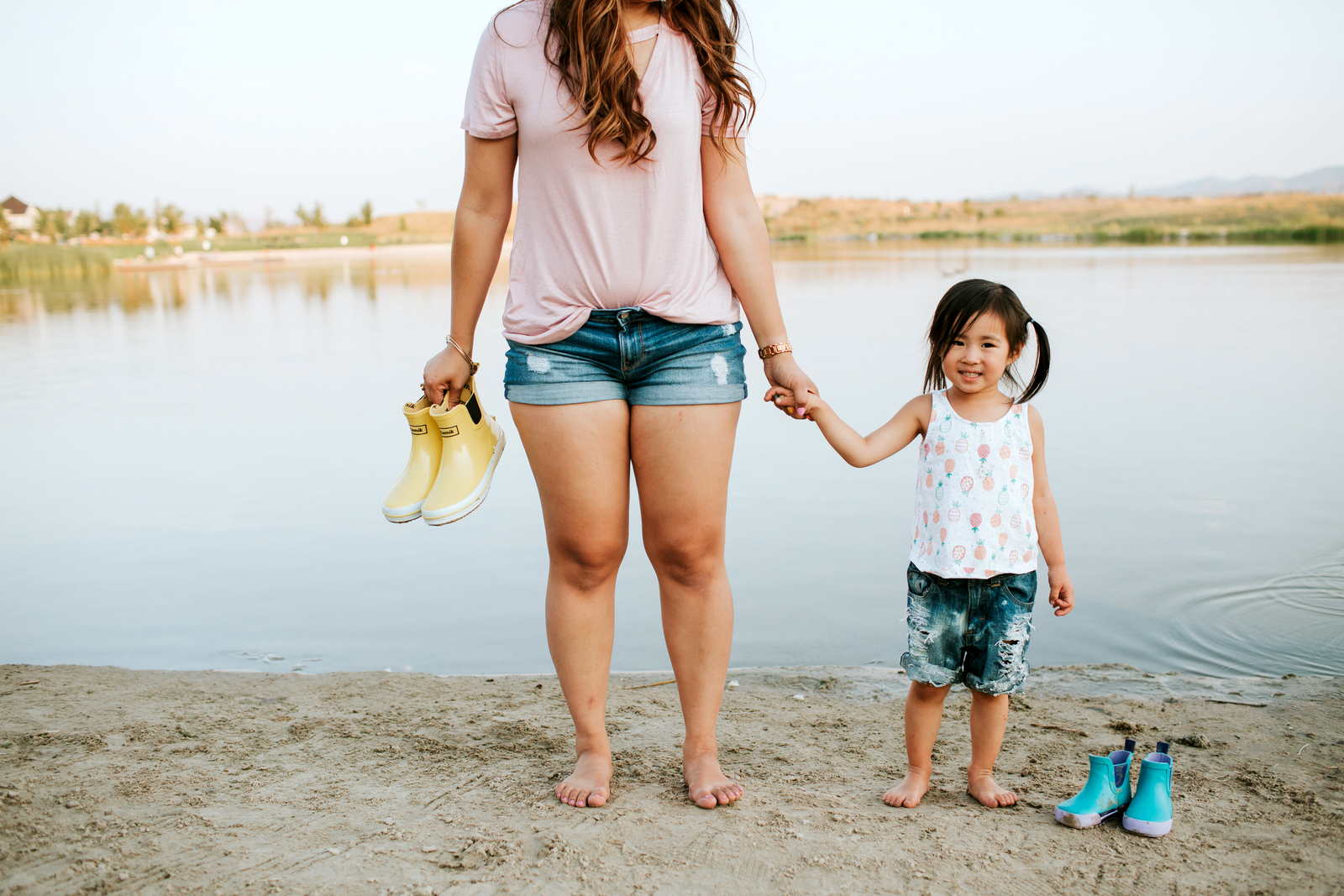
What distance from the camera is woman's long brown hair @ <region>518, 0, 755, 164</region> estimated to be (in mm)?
2117

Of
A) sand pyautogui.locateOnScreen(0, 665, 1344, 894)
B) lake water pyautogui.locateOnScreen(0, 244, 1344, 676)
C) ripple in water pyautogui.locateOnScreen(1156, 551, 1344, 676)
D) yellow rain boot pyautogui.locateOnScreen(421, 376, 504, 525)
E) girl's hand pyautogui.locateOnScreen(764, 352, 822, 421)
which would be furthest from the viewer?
lake water pyautogui.locateOnScreen(0, 244, 1344, 676)

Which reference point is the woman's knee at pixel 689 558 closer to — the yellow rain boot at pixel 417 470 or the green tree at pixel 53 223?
the yellow rain boot at pixel 417 470

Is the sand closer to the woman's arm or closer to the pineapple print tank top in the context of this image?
the pineapple print tank top

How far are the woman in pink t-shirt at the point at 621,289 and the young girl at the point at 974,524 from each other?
301 mm

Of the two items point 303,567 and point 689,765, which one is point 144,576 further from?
point 689,765

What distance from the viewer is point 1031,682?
352 cm

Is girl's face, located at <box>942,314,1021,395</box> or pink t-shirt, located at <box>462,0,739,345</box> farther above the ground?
pink t-shirt, located at <box>462,0,739,345</box>

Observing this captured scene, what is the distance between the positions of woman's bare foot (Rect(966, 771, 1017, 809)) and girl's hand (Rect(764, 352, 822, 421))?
98cm

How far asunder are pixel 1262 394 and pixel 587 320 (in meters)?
7.68

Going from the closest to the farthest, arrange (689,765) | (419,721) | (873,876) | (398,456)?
(873,876), (689,765), (419,721), (398,456)

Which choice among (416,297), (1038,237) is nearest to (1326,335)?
(416,297)

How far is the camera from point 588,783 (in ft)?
7.80

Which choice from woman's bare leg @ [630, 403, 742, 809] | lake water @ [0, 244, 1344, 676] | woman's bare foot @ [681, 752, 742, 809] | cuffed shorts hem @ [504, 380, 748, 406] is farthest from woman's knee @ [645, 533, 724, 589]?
lake water @ [0, 244, 1344, 676]

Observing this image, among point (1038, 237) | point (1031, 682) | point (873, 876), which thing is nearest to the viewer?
point (873, 876)
